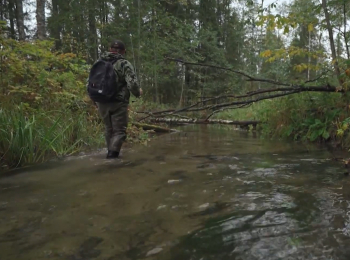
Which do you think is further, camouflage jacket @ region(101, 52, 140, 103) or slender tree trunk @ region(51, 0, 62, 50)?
slender tree trunk @ region(51, 0, 62, 50)

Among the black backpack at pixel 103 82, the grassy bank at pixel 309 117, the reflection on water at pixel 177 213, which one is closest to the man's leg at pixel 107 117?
the black backpack at pixel 103 82

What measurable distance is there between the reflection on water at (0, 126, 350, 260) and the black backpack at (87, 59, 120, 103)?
1.31 m

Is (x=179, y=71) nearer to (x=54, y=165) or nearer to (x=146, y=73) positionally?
(x=146, y=73)

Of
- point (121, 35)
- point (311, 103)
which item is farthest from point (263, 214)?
point (121, 35)

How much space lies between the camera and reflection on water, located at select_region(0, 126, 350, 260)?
166 centimetres

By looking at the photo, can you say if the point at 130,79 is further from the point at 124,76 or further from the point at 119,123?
the point at 119,123

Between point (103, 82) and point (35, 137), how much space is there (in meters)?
1.31

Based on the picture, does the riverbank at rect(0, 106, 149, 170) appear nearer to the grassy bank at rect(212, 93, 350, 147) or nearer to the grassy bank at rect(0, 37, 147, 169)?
the grassy bank at rect(0, 37, 147, 169)

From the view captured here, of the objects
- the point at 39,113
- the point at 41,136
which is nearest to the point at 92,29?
the point at 39,113

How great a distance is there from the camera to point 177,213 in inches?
87.9

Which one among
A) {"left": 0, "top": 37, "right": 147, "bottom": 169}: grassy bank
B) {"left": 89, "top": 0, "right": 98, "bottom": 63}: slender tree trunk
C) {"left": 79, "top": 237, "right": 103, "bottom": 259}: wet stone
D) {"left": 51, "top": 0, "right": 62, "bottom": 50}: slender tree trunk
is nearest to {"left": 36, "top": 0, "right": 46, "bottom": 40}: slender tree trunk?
{"left": 0, "top": 37, "right": 147, "bottom": 169}: grassy bank

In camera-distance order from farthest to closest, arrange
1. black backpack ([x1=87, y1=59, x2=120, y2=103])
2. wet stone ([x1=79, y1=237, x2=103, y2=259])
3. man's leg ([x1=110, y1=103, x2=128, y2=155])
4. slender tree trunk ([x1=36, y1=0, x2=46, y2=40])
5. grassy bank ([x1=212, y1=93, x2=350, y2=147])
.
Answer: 1. slender tree trunk ([x1=36, y1=0, x2=46, y2=40])
2. grassy bank ([x1=212, y1=93, x2=350, y2=147])
3. man's leg ([x1=110, y1=103, x2=128, y2=155])
4. black backpack ([x1=87, y1=59, x2=120, y2=103])
5. wet stone ([x1=79, y1=237, x2=103, y2=259])

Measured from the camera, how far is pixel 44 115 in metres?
4.85

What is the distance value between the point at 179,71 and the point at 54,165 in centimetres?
2136
